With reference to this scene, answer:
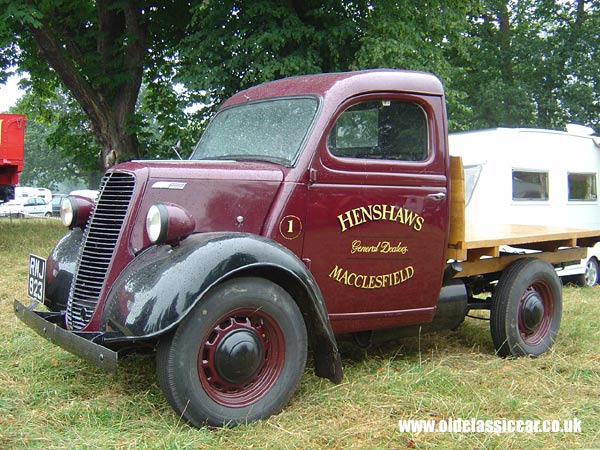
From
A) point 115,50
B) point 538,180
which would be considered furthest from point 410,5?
point 115,50

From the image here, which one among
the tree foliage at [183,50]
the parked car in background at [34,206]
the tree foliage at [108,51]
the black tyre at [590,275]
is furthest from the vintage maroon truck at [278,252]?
the parked car in background at [34,206]

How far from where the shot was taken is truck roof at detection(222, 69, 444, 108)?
4375 millimetres

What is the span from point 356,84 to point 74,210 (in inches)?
87.7

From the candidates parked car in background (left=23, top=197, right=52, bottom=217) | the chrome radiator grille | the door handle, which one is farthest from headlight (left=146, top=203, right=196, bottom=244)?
parked car in background (left=23, top=197, right=52, bottom=217)

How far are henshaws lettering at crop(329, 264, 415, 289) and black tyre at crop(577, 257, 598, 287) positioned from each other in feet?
25.4

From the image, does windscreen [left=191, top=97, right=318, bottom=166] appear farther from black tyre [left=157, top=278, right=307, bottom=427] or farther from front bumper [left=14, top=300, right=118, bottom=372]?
front bumper [left=14, top=300, right=118, bottom=372]

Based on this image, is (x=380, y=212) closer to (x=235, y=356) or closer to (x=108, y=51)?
(x=235, y=356)

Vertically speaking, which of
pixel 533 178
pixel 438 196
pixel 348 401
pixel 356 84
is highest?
pixel 356 84

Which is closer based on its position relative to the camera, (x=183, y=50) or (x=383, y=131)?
(x=383, y=131)

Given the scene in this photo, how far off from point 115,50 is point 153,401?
39.0ft

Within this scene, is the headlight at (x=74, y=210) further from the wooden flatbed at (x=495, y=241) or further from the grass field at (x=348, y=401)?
the wooden flatbed at (x=495, y=241)

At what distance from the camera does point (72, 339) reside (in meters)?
3.49

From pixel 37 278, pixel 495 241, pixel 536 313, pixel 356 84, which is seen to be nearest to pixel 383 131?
pixel 356 84

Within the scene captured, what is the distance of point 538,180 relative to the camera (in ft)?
33.7
